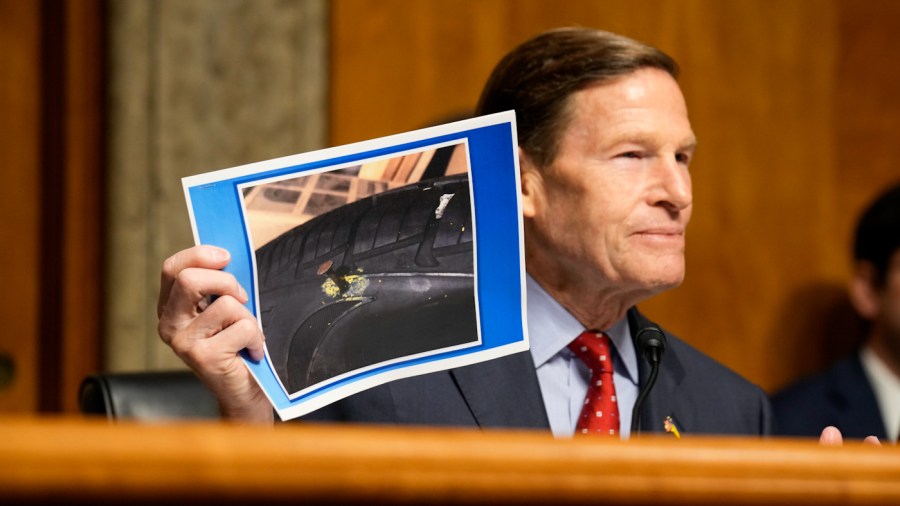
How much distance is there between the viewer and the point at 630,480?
599 millimetres

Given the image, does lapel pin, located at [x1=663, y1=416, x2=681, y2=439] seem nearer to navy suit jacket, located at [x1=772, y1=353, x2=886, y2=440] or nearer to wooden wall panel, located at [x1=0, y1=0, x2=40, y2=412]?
navy suit jacket, located at [x1=772, y1=353, x2=886, y2=440]

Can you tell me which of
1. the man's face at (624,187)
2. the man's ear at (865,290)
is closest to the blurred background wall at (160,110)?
the man's ear at (865,290)

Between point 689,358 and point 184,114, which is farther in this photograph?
point 184,114

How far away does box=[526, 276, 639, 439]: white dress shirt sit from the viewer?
171 centimetres

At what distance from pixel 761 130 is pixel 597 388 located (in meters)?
1.91

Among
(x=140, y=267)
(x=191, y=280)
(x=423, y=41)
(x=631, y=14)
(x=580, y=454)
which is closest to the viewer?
(x=580, y=454)

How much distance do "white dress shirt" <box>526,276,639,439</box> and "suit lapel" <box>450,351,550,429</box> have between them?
49 mm

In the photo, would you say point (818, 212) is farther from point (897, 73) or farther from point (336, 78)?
point (336, 78)

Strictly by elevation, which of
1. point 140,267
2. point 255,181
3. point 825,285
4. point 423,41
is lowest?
point 825,285

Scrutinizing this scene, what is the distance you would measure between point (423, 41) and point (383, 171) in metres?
1.62

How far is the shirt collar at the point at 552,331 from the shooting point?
1748mm

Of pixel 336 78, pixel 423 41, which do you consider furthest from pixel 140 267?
pixel 423 41

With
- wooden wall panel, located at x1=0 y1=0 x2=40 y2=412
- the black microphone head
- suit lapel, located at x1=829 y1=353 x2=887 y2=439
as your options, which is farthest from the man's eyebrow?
wooden wall panel, located at x1=0 y1=0 x2=40 y2=412

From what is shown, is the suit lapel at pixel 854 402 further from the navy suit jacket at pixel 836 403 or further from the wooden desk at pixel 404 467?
the wooden desk at pixel 404 467
